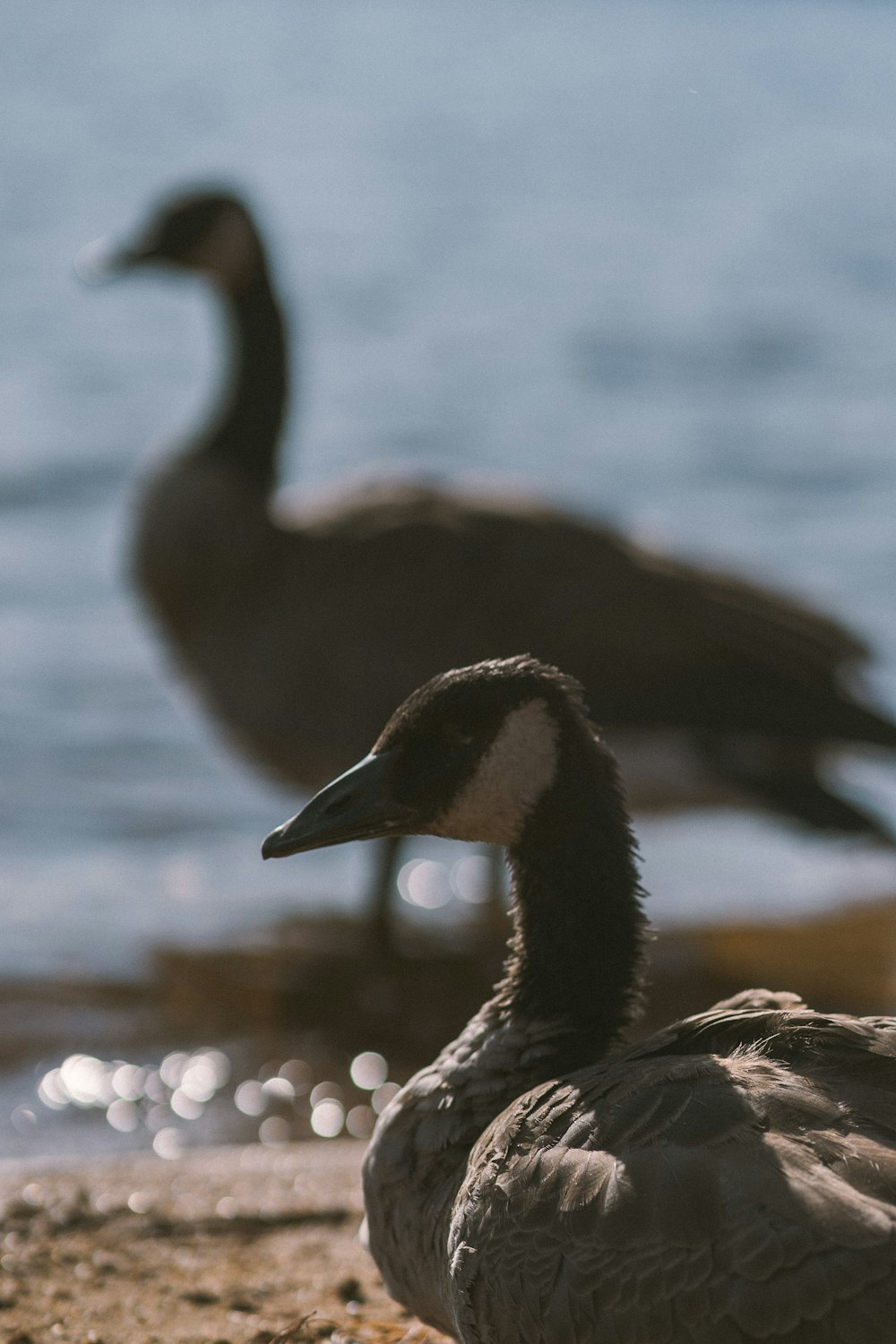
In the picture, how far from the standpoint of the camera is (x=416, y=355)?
17.1m

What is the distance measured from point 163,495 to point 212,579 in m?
0.57

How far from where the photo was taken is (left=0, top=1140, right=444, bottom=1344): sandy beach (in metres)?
3.72

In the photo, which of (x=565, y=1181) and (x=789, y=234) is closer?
(x=565, y=1181)

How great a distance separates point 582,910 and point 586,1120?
0.56 metres

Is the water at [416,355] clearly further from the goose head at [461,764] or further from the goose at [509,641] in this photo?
the goose head at [461,764]

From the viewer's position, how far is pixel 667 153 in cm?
2639

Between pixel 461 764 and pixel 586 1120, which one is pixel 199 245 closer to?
pixel 461 764

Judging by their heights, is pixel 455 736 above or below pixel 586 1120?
above

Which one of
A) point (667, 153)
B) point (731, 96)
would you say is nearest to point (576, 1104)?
point (667, 153)

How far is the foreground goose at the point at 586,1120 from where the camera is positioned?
271cm

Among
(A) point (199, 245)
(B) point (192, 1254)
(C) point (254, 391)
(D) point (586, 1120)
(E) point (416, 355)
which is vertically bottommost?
(E) point (416, 355)

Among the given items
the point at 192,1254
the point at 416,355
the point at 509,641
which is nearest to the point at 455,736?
the point at 192,1254

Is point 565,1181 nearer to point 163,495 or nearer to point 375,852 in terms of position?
point 375,852

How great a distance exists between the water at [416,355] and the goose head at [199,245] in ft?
7.89
